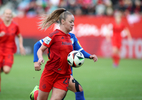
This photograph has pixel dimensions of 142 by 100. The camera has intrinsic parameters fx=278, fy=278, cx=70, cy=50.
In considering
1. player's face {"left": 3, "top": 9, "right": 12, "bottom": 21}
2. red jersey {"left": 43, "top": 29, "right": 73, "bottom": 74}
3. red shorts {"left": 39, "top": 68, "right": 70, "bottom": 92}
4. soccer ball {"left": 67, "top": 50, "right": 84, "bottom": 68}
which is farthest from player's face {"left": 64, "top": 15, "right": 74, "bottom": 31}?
player's face {"left": 3, "top": 9, "right": 12, "bottom": 21}

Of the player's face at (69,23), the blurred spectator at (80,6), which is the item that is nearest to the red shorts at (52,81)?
the player's face at (69,23)

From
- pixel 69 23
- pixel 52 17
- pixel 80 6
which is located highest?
pixel 80 6

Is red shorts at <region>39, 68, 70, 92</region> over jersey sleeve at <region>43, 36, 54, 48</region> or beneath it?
beneath

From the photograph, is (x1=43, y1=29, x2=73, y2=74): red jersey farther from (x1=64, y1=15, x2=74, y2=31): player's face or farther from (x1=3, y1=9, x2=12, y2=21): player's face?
(x1=3, y1=9, x2=12, y2=21): player's face

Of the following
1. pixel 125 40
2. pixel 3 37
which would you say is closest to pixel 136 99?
pixel 3 37

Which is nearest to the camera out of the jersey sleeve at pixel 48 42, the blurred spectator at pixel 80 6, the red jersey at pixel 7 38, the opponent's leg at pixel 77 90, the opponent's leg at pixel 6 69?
the jersey sleeve at pixel 48 42

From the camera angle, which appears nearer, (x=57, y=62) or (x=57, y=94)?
(x=57, y=94)

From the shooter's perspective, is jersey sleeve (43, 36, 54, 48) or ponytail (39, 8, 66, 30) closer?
jersey sleeve (43, 36, 54, 48)

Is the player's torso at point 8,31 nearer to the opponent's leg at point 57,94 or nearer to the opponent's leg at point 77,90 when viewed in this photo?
the opponent's leg at point 77,90

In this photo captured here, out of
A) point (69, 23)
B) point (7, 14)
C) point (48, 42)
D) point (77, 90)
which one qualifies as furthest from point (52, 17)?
point (7, 14)

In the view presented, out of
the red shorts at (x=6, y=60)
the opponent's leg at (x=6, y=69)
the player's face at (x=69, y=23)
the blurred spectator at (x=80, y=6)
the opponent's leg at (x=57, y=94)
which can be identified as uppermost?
the blurred spectator at (x=80, y=6)

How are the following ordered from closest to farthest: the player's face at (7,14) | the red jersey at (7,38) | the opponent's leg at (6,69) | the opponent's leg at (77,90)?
the opponent's leg at (77,90) → the opponent's leg at (6,69) → the player's face at (7,14) → the red jersey at (7,38)

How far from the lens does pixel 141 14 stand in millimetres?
20203

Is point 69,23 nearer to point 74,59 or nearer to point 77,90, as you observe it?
point 74,59
